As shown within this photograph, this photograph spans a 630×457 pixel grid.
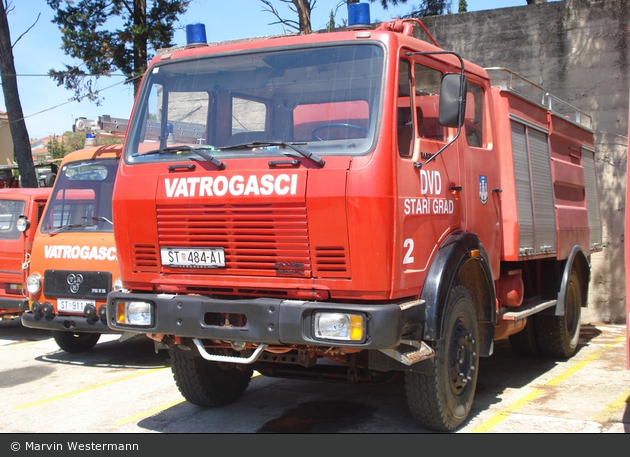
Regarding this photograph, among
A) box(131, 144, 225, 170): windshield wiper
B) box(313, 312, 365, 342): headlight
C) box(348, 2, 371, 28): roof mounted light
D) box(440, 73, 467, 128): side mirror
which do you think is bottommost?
box(313, 312, 365, 342): headlight

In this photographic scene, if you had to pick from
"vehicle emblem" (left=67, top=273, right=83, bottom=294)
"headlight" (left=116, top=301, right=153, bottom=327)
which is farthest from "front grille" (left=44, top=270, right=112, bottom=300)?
"headlight" (left=116, top=301, right=153, bottom=327)

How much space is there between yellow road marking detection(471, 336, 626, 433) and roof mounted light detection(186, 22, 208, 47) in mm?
3524

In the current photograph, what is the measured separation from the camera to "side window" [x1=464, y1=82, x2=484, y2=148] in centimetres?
547

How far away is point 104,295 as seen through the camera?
23.7 ft

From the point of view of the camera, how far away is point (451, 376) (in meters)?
4.95

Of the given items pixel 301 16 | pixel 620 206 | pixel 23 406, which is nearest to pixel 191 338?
pixel 23 406

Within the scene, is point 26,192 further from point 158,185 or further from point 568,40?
point 568,40

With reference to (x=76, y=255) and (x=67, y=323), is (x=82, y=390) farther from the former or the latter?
(x=76, y=255)

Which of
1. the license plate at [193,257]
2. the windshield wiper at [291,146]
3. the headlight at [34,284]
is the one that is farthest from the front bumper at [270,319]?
the headlight at [34,284]

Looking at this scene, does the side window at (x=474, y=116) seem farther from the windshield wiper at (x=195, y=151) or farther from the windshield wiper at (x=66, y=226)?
the windshield wiper at (x=66, y=226)

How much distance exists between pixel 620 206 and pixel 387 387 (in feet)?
18.2

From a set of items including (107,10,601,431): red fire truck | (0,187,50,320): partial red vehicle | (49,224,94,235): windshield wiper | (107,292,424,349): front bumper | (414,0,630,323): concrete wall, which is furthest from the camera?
(414,0,630,323): concrete wall

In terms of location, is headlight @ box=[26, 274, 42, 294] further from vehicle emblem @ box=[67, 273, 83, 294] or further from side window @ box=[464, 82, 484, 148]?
side window @ box=[464, 82, 484, 148]
